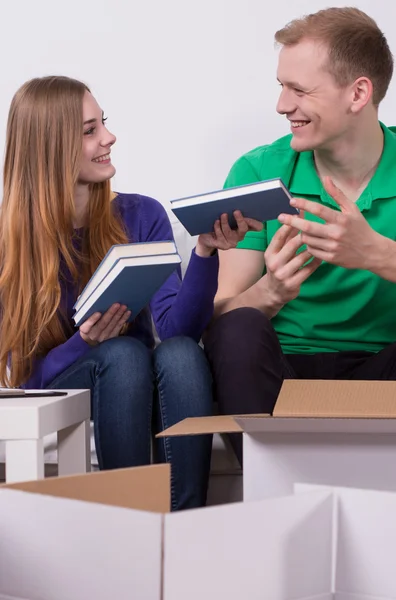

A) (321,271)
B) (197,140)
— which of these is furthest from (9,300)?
(197,140)

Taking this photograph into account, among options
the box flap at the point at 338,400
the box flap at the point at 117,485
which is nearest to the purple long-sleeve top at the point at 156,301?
the box flap at the point at 338,400

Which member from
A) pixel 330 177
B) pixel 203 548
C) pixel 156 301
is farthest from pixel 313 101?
pixel 203 548

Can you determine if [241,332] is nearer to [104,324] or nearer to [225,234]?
[225,234]

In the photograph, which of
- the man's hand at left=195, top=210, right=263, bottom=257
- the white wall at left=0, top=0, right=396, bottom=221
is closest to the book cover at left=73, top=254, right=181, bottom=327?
the man's hand at left=195, top=210, right=263, bottom=257

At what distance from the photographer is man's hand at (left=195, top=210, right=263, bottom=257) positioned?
153 cm

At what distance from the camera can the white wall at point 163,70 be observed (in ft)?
7.64

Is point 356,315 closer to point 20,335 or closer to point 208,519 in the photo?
point 20,335

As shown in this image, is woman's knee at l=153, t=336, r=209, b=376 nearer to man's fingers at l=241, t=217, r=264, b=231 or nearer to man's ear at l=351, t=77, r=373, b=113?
man's fingers at l=241, t=217, r=264, b=231

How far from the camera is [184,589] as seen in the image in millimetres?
613

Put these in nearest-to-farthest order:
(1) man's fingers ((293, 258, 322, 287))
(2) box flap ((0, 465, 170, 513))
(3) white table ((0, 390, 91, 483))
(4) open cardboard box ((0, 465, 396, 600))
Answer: (4) open cardboard box ((0, 465, 396, 600)) < (2) box flap ((0, 465, 170, 513)) < (3) white table ((0, 390, 91, 483)) < (1) man's fingers ((293, 258, 322, 287))

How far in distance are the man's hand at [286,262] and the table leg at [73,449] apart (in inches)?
16.9

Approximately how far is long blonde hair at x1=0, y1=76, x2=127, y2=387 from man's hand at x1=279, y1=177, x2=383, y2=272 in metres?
0.52

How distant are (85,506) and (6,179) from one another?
1.33 metres

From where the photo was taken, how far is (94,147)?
1.85 m
